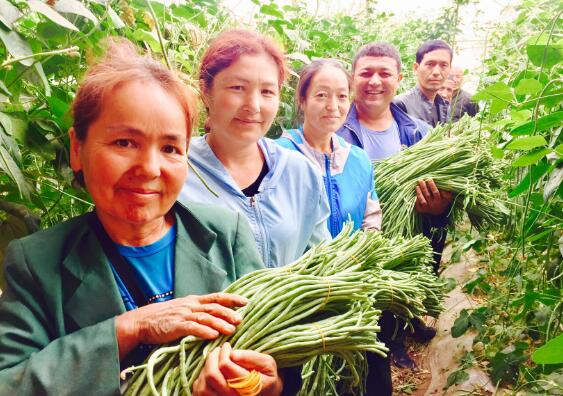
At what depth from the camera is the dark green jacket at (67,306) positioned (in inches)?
33.5

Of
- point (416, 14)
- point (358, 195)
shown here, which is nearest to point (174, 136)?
point (358, 195)

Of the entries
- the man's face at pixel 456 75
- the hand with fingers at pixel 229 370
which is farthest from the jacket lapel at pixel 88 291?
the man's face at pixel 456 75

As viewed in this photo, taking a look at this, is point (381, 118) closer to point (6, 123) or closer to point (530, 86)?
point (530, 86)

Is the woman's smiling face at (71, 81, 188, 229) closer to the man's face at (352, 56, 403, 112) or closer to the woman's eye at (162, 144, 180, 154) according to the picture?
the woman's eye at (162, 144, 180, 154)

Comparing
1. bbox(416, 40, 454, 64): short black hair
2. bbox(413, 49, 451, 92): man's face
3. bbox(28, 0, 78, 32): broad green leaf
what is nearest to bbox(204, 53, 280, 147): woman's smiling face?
bbox(28, 0, 78, 32): broad green leaf

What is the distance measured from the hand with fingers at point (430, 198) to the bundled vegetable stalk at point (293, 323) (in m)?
1.10

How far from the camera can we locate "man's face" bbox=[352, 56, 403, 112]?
2.52 m

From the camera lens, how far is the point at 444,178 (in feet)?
7.72

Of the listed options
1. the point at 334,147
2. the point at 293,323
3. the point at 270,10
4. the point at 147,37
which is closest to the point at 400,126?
the point at 334,147

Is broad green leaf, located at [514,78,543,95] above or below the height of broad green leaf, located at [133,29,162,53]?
below

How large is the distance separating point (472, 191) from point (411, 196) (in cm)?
27

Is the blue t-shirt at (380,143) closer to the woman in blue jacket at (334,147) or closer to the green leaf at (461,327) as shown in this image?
the woman in blue jacket at (334,147)

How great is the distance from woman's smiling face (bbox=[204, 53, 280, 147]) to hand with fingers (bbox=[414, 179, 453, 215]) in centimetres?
106

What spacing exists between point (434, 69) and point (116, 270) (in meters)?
2.83
